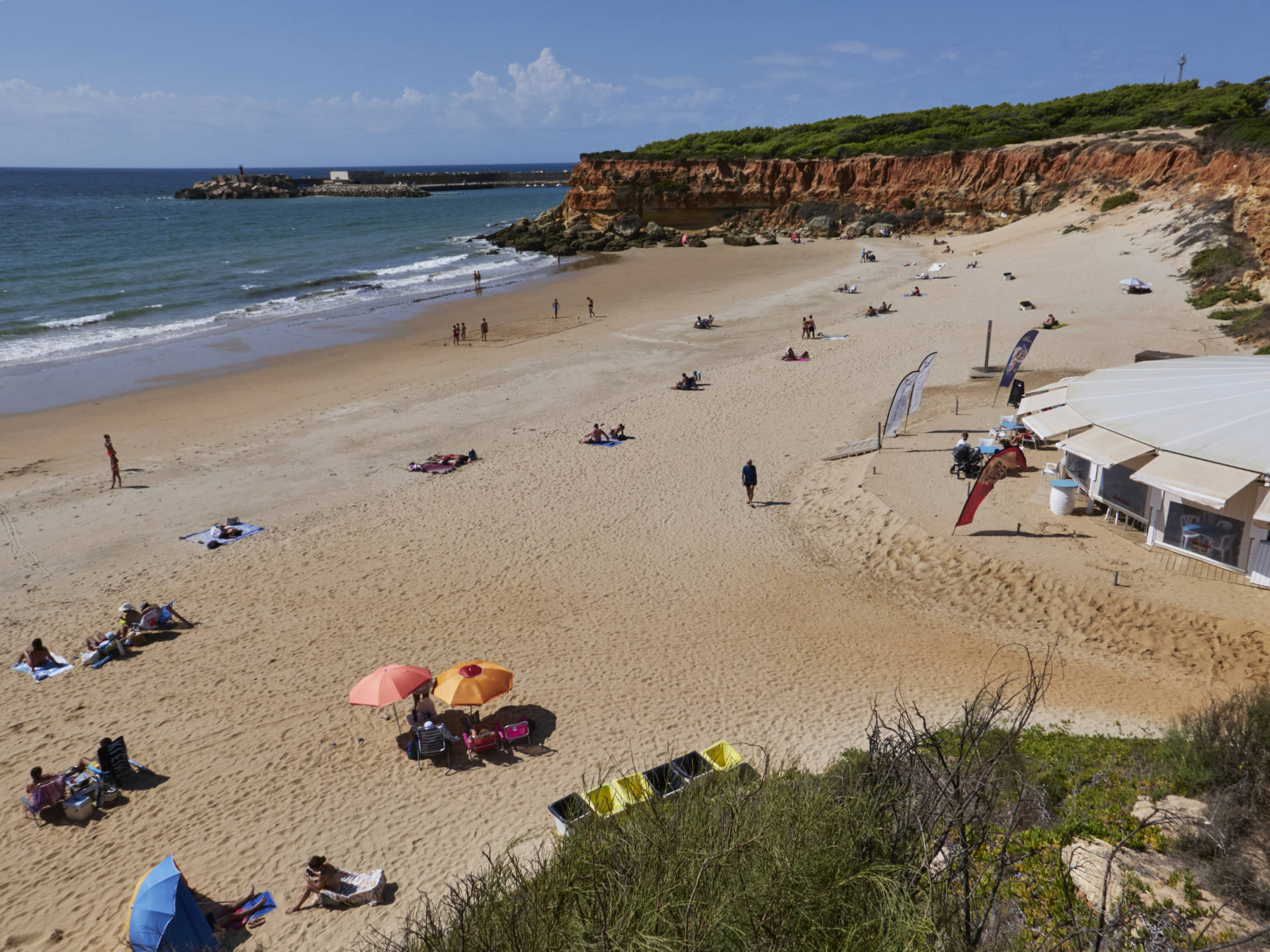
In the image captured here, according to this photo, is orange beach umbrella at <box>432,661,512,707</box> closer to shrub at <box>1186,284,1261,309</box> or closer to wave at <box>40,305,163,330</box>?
shrub at <box>1186,284,1261,309</box>

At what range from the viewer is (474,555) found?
14.6 m

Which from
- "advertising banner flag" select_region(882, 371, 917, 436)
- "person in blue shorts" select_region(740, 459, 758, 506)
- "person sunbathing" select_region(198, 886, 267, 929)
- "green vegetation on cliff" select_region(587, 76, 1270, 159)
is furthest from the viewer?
"green vegetation on cliff" select_region(587, 76, 1270, 159)

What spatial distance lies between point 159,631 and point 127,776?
3674 millimetres

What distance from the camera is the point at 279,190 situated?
131125 mm

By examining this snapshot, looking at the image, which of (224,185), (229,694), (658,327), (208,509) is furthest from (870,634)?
(224,185)

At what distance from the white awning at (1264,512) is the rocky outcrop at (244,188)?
14107 centimetres

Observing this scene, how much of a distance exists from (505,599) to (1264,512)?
1108cm

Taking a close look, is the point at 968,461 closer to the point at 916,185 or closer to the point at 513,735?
the point at 513,735

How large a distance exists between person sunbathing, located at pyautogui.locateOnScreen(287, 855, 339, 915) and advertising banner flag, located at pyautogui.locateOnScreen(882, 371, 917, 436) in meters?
13.2

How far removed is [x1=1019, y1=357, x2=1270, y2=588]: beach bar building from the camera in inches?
443

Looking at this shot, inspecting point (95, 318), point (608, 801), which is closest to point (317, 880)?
point (608, 801)

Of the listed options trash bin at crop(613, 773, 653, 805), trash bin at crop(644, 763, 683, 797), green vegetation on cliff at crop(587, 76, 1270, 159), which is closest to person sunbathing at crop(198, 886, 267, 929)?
trash bin at crop(613, 773, 653, 805)

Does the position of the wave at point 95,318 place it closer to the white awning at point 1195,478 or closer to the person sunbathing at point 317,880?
the person sunbathing at point 317,880

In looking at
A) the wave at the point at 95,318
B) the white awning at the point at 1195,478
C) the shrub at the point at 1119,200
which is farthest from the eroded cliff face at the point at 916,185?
the wave at the point at 95,318
